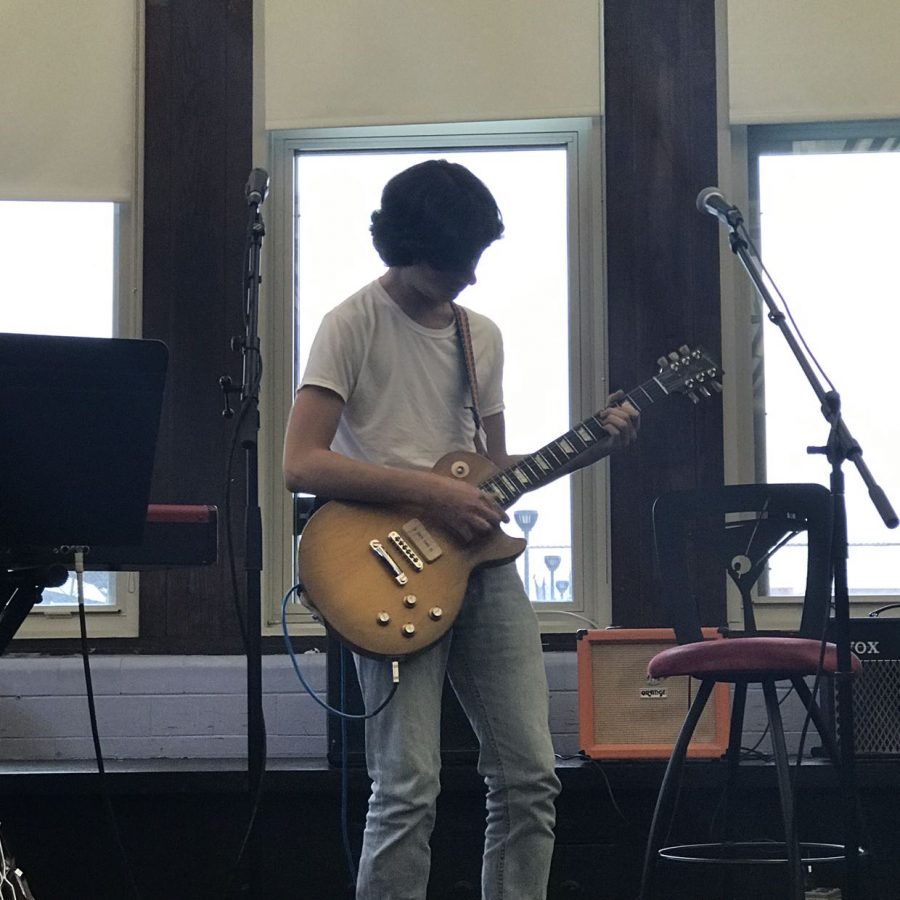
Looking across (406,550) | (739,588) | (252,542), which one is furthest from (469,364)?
(739,588)

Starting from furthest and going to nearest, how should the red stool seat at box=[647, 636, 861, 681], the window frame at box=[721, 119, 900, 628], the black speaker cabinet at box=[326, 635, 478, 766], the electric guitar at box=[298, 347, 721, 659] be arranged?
the window frame at box=[721, 119, 900, 628] < the black speaker cabinet at box=[326, 635, 478, 766] < the red stool seat at box=[647, 636, 861, 681] < the electric guitar at box=[298, 347, 721, 659]

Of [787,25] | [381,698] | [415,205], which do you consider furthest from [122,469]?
[787,25]

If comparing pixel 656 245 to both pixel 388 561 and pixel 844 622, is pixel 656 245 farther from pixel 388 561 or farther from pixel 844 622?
pixel 388 561

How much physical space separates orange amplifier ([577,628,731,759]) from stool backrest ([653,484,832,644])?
1.55 feet

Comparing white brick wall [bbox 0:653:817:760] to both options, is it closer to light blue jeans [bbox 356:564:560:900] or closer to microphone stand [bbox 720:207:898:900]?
microphone stand [bbox 720:207:898:900]

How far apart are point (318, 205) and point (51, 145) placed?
0.85 metres

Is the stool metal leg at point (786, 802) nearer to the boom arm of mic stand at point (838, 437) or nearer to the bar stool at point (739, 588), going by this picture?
the bar stool at point (739, 588)

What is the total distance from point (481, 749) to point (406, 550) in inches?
14.9

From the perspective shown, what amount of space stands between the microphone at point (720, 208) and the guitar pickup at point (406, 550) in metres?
1.02

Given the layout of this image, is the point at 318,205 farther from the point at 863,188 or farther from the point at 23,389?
the point at 23,389

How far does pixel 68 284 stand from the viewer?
4.12 metres

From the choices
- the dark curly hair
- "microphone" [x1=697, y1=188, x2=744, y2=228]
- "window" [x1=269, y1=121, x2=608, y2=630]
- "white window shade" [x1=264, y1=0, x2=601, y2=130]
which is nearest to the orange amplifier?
"window" [x1=269, y1=121, x2=608, y2=630]

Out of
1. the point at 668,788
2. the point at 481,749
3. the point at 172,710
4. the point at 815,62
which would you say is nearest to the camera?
the point at 481,749

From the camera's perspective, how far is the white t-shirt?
240cm
